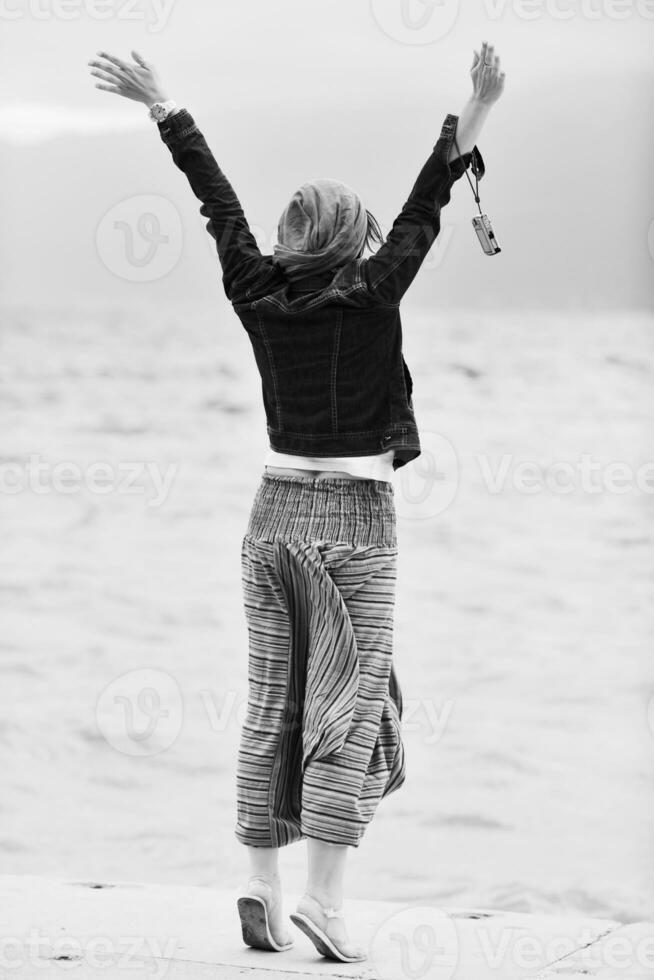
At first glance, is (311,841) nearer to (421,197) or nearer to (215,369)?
(421,197)

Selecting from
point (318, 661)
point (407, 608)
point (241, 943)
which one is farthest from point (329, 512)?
point (407, 608)

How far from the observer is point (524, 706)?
154 inches

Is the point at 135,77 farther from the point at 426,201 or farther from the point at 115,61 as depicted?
the point at 426,201

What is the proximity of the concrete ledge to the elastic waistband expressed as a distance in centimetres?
53

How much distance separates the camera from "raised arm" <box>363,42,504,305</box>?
5.86 ft

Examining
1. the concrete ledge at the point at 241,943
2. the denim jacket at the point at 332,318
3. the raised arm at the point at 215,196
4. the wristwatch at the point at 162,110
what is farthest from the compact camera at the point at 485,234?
the concrete ledge at the point at 241,943

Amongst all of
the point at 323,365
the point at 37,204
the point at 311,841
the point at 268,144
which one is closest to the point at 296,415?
the point at 323,365

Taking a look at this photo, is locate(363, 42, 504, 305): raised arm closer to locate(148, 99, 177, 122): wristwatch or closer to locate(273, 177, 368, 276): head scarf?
locate(273, 177, 368, 276): head scarf

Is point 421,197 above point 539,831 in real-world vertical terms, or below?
above

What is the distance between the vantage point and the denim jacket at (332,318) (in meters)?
1.79

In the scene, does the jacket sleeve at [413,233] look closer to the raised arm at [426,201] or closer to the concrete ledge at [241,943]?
the raised arm at [426,201]

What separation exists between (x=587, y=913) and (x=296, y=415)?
3.78 feet

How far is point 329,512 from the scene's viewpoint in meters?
1.84

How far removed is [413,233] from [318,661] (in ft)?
1.82
